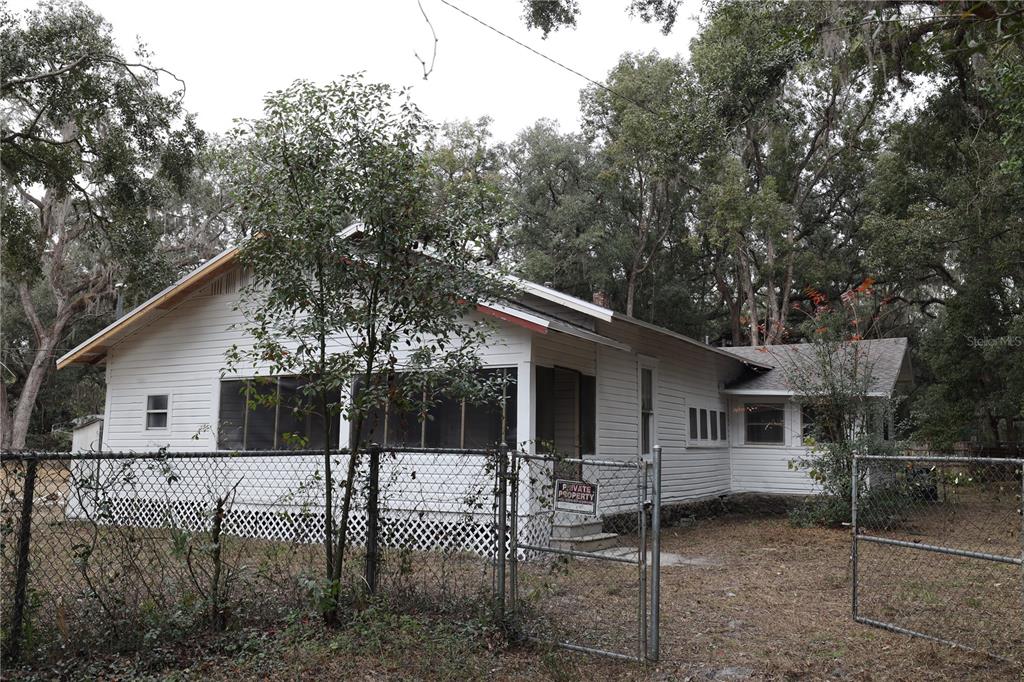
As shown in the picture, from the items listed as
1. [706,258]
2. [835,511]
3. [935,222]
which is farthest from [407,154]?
[706,258]

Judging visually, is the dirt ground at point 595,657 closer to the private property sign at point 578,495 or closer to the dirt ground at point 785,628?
the dirt ground at point 785,628

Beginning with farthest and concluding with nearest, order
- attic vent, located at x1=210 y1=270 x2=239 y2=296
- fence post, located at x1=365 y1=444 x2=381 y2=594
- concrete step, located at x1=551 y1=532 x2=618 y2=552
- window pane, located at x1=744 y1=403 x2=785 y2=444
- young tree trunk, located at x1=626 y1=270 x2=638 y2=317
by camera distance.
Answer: young tree trunk, located at x1=626 y1=270 x2=638 y2=317
window pane, located at x1=744 y1=403 x2=785 y2=444
attic vent, located at x1=210 y1=270 x2=239 y2=296
concrete step, located at x1=551 y1=532 x2=618 y2=552
fence post, located at x1=365 y1=444 x2=381 y2=594

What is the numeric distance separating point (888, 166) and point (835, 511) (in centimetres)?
1194

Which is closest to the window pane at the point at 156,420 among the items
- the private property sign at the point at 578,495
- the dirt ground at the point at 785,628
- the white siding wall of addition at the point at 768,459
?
the dirt ground at the point at 785,628

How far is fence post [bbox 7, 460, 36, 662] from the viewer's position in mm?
4828

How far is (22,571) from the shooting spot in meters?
4.90

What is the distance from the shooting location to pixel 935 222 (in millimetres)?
19188

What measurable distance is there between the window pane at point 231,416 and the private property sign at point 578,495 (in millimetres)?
8879

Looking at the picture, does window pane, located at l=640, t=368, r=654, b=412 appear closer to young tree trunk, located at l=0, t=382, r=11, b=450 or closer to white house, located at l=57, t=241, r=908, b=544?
white house, located at l=57, t=241, r=908, b=544

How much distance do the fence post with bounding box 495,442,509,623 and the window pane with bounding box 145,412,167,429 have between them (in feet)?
33.1

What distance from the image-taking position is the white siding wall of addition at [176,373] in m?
13.6

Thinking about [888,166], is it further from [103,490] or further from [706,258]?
[103,490]

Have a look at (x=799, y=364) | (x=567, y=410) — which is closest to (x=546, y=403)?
(x=567, y=410)

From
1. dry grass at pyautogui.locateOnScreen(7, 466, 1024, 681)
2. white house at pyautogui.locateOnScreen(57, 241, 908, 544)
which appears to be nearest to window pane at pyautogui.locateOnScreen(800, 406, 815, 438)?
white house at pyautogui.locateOnScreen(57, 241, 908, 544)
